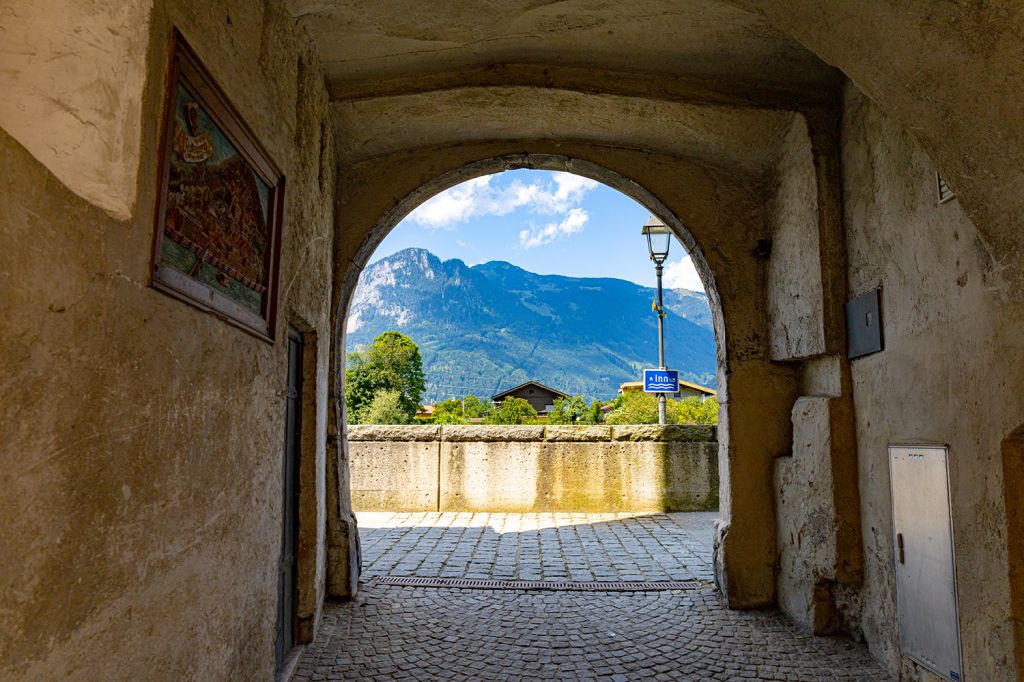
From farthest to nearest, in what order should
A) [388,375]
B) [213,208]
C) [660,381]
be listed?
1. [388,375]
2. [660,381]
3. [213,208]

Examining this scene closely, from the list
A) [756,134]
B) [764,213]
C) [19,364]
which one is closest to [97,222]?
[19,364]

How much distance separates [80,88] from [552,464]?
25.5 feet

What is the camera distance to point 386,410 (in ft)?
144

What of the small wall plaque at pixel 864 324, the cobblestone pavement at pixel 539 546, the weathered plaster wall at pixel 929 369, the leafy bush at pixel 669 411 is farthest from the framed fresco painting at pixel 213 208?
the leafy bush at pixel 669 411

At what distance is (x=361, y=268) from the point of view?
5.45 m

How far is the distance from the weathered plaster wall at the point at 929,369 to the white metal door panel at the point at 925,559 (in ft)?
0.27

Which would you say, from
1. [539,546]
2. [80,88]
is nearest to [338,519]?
[539,546]

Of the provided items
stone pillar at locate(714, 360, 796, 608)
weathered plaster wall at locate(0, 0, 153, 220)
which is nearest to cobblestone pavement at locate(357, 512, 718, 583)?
stone pillar at locate(714, 360, 796, 608)

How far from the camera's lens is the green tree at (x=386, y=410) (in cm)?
4375

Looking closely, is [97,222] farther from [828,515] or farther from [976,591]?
[828,515]

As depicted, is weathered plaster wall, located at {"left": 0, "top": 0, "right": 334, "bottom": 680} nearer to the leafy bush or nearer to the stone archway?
the stone archway

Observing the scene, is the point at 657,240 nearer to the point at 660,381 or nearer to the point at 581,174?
the point at 660,381

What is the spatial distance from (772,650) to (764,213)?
3191 mm

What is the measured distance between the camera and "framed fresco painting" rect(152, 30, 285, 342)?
1.98 m
